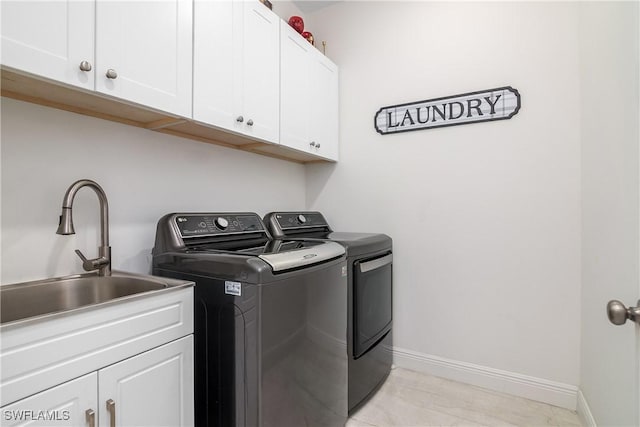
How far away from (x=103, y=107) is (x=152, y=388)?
106 centimetres

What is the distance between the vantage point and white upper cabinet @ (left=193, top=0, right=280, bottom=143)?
145cm

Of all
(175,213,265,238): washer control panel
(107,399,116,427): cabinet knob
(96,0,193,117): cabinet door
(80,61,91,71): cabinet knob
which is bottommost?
(107,399,116,427): cabinet knob

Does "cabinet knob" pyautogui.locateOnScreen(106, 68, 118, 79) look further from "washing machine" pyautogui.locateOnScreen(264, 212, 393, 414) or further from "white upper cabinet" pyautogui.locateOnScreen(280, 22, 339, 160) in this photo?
"washing machine" pyautogui.locateOnScreen(264, 212, 393, 414)

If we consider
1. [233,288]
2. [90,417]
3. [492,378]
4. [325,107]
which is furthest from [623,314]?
[325,107]

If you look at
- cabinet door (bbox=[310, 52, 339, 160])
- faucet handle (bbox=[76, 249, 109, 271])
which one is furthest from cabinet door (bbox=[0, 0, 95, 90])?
cabinet door (bbox=[310, 52, 339, 160])

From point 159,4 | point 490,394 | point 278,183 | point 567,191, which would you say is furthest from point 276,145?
point 490,394

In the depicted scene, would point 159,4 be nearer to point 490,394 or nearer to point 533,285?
point 533,285

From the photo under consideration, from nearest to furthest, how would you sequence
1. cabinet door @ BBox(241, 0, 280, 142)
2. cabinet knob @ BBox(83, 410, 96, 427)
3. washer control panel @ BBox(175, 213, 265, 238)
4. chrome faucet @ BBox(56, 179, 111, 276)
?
1. cabinet knob @ BBox(83, 410, 96, 427)
2. chrome faucet @ BBox(56, 179, 111, 276)
3. washer control panel @ BBox(175, 213, 265, 238)
4. cabinet door @ BBox(241, 0, 280, 142)

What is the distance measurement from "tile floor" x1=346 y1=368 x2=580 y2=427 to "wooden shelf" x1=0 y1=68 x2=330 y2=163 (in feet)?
5.42

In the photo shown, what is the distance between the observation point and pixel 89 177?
1.36 meters

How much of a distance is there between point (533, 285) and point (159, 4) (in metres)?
2.38

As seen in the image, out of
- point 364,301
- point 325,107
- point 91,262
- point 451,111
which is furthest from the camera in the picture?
point 325,107

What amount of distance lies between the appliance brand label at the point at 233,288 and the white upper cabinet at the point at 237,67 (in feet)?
2.44

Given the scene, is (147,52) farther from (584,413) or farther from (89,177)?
(584,413)
